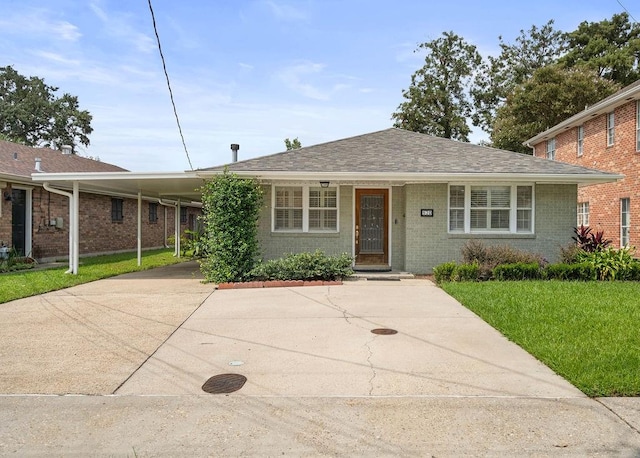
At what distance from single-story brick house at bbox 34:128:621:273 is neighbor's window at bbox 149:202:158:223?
11.6 meters

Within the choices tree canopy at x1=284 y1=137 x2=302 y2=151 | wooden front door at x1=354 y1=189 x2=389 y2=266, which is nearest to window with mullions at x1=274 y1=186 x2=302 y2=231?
wooden front door at x1=354 y1=189 x2=389 y2=266

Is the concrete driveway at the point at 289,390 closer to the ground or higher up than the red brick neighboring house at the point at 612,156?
closer to the ground

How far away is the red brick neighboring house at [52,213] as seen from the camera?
14559 millimetres

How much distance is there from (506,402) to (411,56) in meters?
39.7

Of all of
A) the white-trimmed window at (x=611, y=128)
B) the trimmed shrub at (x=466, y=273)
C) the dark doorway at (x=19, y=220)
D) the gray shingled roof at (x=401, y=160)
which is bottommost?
the trimmed shrub at (x=466, y=273)

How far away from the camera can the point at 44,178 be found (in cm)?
1191

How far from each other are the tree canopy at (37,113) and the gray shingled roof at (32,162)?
1057 inches

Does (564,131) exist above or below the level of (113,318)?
above

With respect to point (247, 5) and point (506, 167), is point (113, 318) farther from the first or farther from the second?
point (506, 167)

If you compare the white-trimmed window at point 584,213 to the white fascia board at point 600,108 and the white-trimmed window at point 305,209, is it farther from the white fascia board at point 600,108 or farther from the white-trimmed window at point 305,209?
the white-trimmed window at point 305,209

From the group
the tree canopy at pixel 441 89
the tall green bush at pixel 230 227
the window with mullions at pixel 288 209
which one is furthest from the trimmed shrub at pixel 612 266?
the tree canopy at pixel 441 89

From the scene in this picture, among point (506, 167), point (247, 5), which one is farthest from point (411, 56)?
point (247, 5)

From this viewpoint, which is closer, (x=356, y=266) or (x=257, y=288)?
(x=257, y=288)

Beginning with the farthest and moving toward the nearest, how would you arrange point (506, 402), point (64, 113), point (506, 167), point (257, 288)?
point (64, 113) → point (506, 167) → point (257, 288) → point (506, 402)
